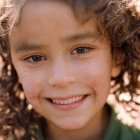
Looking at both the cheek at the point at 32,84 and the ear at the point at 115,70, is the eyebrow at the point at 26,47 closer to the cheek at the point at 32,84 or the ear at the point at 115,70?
the cheek at the point at 32,84

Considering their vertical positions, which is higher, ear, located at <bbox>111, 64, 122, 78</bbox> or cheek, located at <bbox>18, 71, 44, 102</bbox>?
cheek, located at <bbox>18, 71, 44, 102</bbox>

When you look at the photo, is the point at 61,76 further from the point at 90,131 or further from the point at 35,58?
the point at 90,131

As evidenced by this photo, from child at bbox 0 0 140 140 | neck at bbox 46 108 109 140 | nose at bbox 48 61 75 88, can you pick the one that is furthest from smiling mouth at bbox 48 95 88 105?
neck at bbox 46 108 109 140

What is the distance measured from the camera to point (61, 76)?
1.64 metres

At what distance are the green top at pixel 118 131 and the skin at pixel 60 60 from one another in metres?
0.21

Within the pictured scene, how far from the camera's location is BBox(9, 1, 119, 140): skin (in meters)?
1.59

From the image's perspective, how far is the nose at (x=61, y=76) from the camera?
1639 mm

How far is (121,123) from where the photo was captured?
6.72 ft

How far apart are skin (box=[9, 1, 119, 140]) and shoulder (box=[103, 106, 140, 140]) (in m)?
0.21

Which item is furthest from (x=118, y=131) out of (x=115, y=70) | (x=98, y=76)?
(x=98, y=76)

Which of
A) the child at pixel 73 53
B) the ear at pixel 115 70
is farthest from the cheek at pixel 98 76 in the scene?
the ear at pixel 115 70

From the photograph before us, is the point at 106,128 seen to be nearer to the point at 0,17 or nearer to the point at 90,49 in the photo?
the point at 90,49

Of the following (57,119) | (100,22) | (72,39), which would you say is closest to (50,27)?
(72,39)

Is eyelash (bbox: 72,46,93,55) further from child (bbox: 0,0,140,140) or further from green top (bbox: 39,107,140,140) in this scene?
green top (bbox: 39,107,140,140)
